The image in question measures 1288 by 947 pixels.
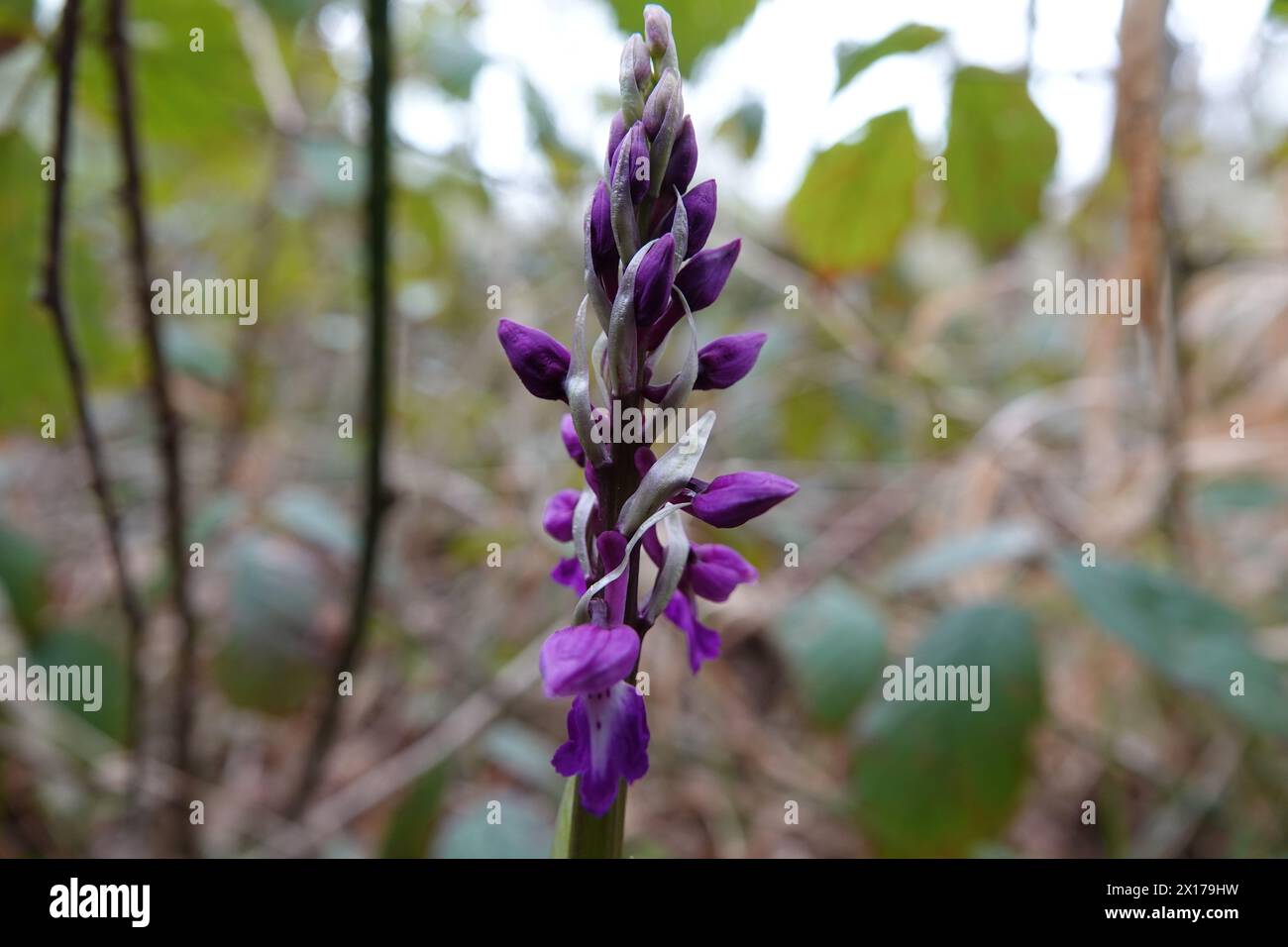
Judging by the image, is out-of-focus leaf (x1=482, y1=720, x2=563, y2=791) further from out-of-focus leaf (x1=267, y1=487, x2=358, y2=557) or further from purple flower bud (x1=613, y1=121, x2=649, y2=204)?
purple flower bud (x1=613, y1=121, x2=649, y2=204)

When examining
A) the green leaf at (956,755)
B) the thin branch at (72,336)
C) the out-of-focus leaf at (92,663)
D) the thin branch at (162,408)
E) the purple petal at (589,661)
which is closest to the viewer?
the purple petal at (589,661)

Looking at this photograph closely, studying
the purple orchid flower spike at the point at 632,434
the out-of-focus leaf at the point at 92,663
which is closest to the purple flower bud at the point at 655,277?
the purple orchid flower spike at the point at 632,434

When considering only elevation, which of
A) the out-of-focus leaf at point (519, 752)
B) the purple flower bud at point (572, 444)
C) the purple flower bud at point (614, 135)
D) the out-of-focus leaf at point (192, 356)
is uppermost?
the out-of-focus leaf at point (192, 356)

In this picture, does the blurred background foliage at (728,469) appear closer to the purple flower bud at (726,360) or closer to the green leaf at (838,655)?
the green leaf at (838,655)

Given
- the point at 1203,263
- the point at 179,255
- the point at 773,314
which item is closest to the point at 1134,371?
the point at 1203,263

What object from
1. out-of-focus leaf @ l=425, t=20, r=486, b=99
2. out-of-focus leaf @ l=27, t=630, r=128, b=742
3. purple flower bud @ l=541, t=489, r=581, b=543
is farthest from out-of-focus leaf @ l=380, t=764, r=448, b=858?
out-of-focus leaf @ l=425, t=20, r=486, b=99

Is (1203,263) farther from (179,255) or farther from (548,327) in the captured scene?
(179,255)
